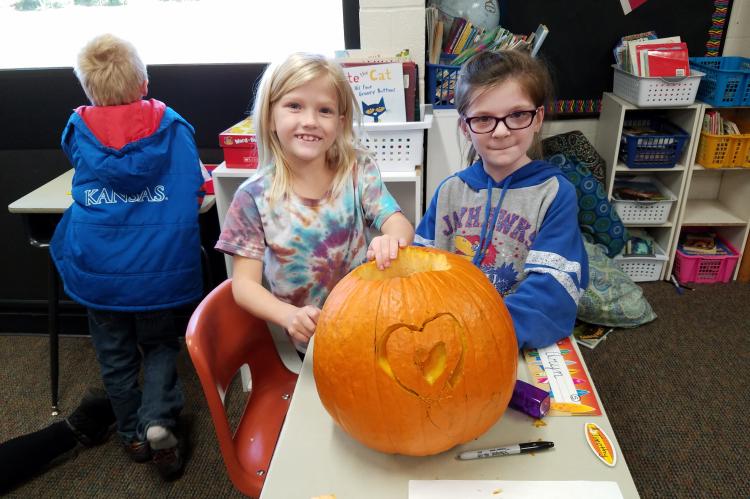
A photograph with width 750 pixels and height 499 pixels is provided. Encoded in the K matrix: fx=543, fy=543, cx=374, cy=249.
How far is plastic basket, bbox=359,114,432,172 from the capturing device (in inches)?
72.9

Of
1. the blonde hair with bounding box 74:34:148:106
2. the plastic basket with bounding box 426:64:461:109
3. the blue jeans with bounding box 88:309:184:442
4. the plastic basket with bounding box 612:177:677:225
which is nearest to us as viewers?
the blonde hair with bounding box 74:34:148:106

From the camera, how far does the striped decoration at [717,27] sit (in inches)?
101

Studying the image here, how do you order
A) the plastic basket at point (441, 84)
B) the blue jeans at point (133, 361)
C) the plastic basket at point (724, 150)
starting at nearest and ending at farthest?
the blue jeans at point (133, 361)
the plastic basket at point (441, 84)
the plastic basket at point (724, 150)

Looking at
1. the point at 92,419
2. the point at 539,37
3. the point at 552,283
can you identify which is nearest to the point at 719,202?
the point at 539,37

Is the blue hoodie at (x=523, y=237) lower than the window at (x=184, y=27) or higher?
lower

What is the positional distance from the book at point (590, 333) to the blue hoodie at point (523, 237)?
4.34 feet

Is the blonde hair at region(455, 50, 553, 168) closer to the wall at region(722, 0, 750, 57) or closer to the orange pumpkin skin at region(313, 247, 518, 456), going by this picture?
the orange pumpkin skin at region(313, 247, 518, 456)

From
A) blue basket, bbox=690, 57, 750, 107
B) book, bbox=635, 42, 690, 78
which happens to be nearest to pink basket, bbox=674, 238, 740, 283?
blue basket, bbox=690, 57, 750, 107

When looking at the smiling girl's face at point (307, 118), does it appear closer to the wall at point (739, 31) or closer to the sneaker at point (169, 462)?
the sneaker at point (169, 462)

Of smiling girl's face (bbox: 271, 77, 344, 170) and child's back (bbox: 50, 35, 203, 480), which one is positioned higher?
smiling girl's face (bbox: 271, 77, 344, 170)

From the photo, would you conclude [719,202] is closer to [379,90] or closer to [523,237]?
[379,90]

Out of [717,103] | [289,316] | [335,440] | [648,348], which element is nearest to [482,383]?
[335,440]

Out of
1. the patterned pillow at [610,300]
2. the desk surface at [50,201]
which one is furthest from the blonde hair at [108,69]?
the patterned pillow at [610,300]

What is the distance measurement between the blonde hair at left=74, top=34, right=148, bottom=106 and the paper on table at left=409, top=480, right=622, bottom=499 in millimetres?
1473
